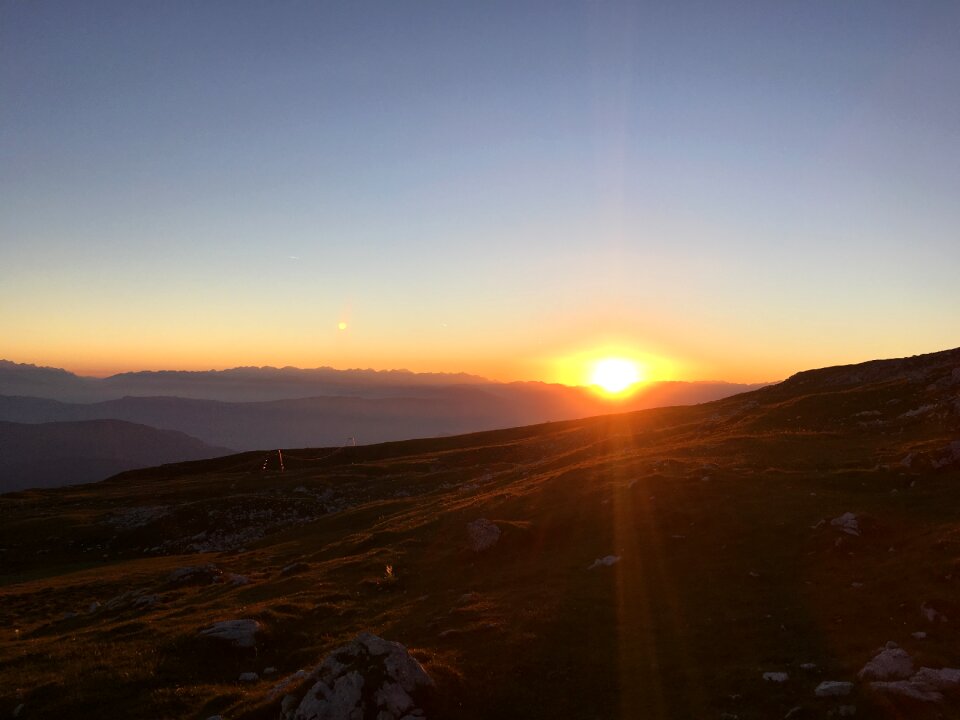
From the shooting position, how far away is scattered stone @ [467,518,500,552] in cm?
3953

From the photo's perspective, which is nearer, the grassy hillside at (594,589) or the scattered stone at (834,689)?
the scattered stone at (834,689)

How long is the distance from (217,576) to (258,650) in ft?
69.3

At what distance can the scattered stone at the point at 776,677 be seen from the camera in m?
18.5

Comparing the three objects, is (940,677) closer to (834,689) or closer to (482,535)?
(834,689)

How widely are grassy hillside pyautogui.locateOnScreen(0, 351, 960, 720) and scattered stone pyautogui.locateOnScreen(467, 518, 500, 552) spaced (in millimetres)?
633

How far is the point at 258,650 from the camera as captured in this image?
88.1 feet

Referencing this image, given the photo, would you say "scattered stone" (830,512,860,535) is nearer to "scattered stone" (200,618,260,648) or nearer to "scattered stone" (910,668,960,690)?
"scattered stone" (910,668,960,690)

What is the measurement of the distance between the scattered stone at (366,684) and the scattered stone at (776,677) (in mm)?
10640

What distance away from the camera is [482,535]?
4022 centimetres

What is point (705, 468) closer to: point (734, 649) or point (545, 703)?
point (734, 649)

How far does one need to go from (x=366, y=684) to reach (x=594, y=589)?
1561 cm

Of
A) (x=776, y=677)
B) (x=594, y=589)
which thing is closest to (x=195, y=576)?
(x=594, y=589)

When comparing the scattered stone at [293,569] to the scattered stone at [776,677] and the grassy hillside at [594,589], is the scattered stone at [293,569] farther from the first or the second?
the scattered stone at [776,677]

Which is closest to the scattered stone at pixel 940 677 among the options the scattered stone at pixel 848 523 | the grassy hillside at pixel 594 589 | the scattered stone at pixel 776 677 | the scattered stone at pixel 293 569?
the grassy hillside at pixel 594 589
